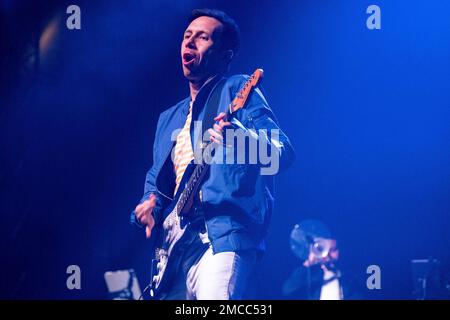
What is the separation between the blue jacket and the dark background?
372 mm

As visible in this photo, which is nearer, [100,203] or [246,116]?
[246,116]

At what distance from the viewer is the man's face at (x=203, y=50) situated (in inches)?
150

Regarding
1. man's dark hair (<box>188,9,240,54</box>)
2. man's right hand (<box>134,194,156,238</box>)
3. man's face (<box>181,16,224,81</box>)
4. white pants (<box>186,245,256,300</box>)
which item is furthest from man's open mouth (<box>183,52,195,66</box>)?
white pants (<box>186,245,256,300</box>)

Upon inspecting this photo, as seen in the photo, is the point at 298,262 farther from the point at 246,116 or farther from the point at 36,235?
the point at 36,235

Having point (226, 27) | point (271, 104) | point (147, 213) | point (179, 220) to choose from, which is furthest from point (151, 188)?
point (226, 27)

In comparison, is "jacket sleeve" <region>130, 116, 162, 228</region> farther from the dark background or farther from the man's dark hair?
the man's dark hair

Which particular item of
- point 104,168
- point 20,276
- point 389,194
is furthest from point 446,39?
point 20,276

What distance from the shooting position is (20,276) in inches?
160
